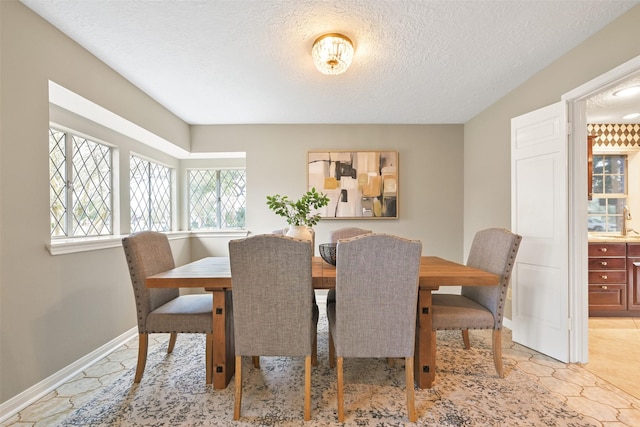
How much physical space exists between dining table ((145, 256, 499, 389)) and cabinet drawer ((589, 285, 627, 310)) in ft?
7.90

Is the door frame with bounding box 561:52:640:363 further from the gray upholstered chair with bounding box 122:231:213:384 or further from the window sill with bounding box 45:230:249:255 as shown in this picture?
the window sill with bounding box 45:230:249:255

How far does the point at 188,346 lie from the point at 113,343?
2.02 feet

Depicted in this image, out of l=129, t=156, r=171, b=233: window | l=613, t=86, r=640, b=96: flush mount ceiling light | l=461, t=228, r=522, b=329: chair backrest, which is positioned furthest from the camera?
l=129, t=156, r=171, b=233: window

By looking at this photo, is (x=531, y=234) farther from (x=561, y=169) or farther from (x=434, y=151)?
(x=434, y=151)

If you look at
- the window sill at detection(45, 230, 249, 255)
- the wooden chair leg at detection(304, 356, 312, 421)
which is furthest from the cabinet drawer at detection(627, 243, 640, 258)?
→ the window sill at detection(45, 230, 249, 255)

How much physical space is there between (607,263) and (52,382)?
5.02 m

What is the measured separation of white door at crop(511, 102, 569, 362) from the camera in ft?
7.06

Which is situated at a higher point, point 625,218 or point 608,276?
point 625,218

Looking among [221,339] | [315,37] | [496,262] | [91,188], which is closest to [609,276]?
[496,262]

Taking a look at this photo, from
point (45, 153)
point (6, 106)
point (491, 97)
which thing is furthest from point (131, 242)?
point (491, 97)

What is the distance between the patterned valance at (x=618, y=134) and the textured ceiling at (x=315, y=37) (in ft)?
6.03

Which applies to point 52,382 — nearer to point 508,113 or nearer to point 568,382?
point 568,382

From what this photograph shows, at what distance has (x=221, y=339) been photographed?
1.80 m

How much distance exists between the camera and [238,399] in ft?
5.08
